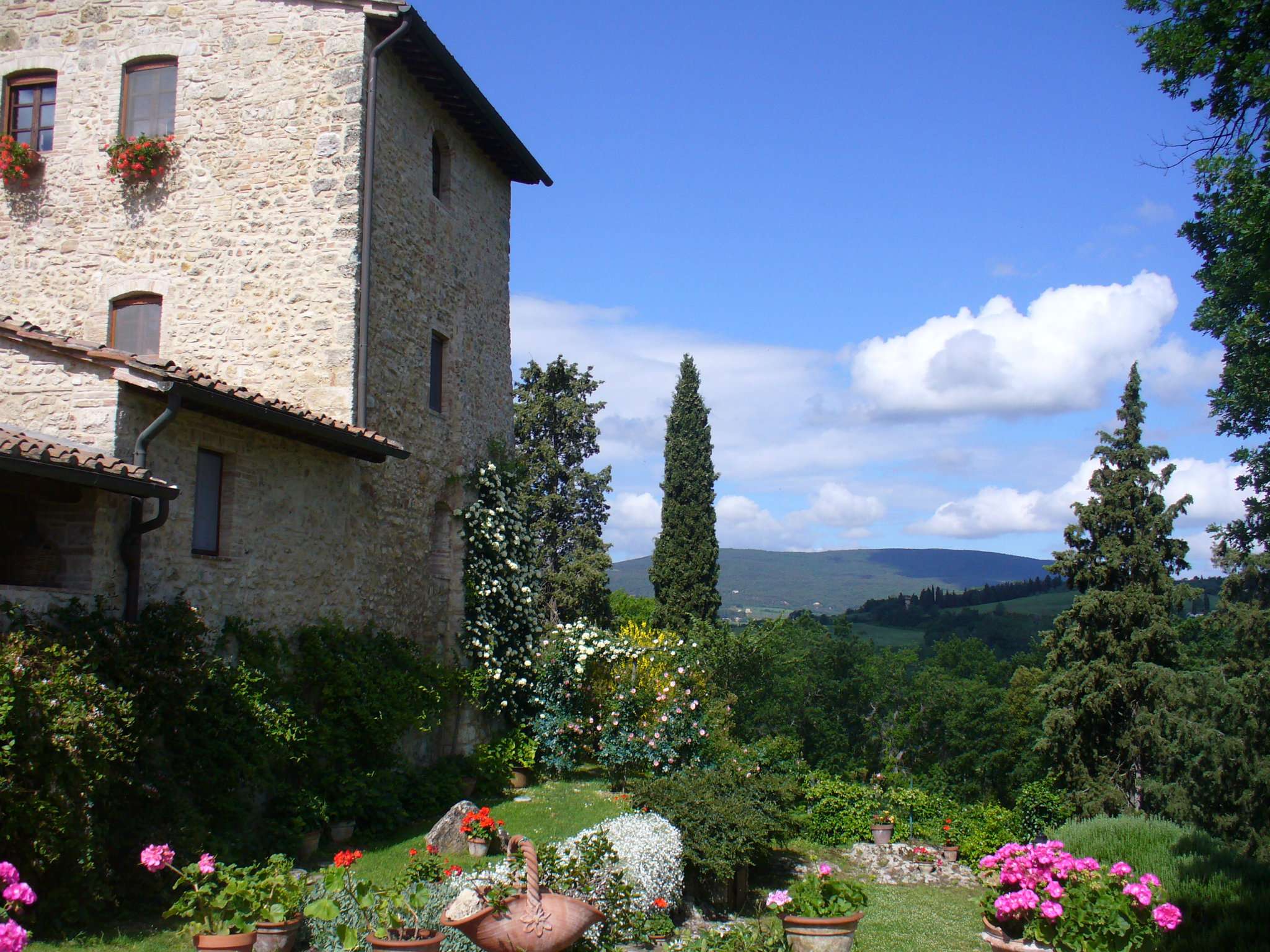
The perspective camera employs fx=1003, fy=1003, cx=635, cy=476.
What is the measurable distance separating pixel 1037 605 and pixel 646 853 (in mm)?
60408

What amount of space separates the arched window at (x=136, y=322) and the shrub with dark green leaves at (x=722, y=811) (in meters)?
8.90

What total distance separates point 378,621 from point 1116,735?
52.3 ft

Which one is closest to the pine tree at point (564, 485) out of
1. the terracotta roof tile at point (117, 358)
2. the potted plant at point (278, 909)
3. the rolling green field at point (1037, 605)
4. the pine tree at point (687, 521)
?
the pine tree at point (687, 521)

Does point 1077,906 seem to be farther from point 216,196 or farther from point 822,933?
point 216,196

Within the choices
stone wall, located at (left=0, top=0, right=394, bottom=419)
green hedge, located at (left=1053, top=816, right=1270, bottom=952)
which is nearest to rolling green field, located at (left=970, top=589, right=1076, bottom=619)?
green hedge, located at (left=1053, top=816, right=1270, bottom=952)

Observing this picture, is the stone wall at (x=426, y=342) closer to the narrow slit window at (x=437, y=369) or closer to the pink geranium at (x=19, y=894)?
the narrow slit window at (x=437, y=369)

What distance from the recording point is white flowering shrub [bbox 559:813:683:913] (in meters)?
10.2

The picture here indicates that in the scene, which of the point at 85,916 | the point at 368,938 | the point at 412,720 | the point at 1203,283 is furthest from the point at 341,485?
the point at 1203,283

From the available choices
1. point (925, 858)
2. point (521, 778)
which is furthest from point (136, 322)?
point (925, 858)

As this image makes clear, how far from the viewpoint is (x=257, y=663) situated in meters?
10.2

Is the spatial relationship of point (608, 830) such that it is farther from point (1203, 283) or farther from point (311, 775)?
point (1203, 283)

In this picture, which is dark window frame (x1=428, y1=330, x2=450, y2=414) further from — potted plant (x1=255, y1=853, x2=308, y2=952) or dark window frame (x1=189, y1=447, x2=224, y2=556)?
potted plant (x1=255, y1=853, x2=308, y2=952)

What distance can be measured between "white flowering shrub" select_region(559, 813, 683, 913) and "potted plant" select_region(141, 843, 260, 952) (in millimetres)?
3420

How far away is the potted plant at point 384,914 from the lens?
19.5 ft
